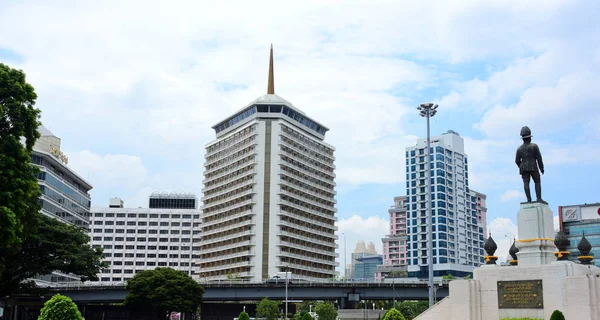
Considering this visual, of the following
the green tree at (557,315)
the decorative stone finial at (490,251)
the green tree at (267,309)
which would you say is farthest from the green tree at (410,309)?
the green tree at (557,315)

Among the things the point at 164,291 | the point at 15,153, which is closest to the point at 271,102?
the point at 164,291

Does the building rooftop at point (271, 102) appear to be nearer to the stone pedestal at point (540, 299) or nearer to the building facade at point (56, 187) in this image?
the building facade at point (56, 187)

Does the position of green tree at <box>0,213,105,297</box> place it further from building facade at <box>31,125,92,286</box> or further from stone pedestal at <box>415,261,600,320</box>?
stone pedestal at <box>415,261,600,320</box>

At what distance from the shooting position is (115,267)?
597ft

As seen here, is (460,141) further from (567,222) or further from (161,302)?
(161,302)

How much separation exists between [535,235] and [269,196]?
10725 centimetres

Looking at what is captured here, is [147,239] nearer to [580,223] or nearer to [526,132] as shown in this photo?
[580,223]

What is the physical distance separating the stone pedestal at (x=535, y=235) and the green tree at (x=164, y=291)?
60.4m

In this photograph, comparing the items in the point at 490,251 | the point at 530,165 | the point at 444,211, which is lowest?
the point at 490,251

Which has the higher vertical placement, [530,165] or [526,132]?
[526,132]

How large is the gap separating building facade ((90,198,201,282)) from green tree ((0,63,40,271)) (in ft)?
461

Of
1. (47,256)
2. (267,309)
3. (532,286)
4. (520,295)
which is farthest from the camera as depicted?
(267,309)

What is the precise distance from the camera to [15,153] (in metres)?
40.6

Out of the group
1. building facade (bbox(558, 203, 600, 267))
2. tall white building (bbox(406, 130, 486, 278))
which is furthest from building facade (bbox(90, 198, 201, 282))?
building facade (bbox(558, 203, 600, 267))
